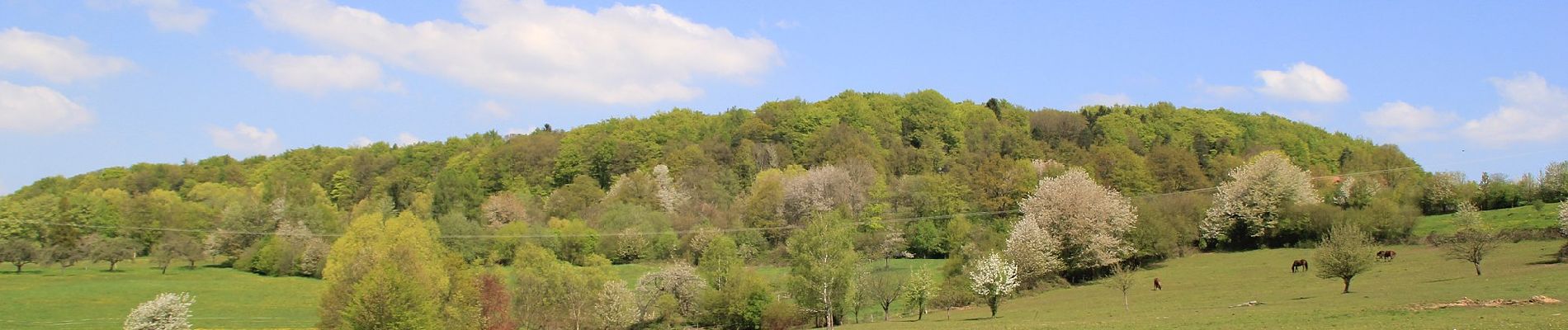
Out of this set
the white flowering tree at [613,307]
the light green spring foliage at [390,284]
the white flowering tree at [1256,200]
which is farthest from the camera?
the white flowering tree at [1256,200]

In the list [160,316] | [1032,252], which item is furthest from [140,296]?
[1032,252]

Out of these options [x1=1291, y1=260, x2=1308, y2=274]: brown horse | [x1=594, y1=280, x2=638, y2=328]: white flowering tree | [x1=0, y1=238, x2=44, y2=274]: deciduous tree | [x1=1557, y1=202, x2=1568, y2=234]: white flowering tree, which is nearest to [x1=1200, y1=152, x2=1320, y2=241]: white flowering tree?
[x1=1291, y1=260, x2=1308, y2=274]: brown horse

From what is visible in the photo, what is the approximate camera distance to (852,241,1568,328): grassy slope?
94.9ft

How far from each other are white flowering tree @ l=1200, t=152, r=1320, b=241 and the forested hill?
598 inches

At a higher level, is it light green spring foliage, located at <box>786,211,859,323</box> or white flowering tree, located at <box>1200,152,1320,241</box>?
white flowering tree, located at <box>1200,152,1320,241</box>

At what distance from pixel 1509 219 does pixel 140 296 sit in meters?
93.7

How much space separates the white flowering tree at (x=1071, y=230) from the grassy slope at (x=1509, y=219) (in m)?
Answer: 19.0

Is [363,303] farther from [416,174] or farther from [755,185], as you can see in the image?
[416,174]

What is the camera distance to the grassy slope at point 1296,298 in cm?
2894

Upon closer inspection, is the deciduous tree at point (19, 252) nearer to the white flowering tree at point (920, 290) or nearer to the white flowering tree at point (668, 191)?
the white flowering tree at point (668, 191)

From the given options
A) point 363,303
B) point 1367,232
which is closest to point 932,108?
point 1367,232

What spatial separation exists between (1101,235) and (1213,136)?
75.6 m

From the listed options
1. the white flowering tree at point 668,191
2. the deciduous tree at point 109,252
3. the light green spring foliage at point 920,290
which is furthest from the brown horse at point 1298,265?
the deciduous tree at point 109,252

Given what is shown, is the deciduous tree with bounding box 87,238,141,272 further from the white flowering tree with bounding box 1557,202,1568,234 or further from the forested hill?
the white flowering tree with bounding box 1557,202,1568,234
